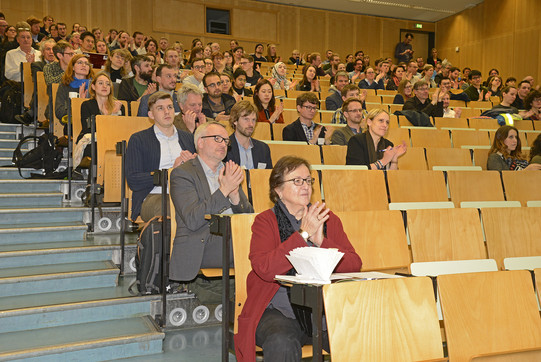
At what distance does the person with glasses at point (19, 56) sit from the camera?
589 cm

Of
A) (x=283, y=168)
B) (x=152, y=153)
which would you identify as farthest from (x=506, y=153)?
(x=283, y=168)

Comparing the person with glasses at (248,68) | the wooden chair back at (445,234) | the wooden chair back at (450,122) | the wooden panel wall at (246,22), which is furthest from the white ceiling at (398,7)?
the wooden chair back at (445,234)

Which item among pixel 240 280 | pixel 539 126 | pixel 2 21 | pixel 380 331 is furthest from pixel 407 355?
pixel 2 21

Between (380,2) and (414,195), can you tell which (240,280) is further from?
(380,2)

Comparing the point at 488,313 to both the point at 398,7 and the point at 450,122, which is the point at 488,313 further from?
the point at 398,7

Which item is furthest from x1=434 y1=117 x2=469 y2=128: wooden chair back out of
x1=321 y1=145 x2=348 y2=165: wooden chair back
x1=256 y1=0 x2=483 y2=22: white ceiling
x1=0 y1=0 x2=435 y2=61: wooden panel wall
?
x1=0 y1=0 x2=435 y2=61: wooden panel wall

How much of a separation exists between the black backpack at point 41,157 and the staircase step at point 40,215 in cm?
63

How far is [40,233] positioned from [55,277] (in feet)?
1.93

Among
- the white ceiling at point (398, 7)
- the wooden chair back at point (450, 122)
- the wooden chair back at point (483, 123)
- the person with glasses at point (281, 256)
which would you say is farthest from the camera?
the white ceiling at point (398, 7)

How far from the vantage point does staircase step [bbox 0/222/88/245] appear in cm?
322

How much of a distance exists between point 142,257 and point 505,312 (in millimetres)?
1729

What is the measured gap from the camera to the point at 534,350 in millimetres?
1732

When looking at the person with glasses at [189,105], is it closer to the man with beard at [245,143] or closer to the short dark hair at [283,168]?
the man with beard at [245,143]

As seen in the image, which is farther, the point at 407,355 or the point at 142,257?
the point at 142,257
